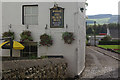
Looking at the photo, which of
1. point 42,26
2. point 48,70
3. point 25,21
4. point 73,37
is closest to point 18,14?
point 25,21

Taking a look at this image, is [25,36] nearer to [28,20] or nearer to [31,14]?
[28,20]

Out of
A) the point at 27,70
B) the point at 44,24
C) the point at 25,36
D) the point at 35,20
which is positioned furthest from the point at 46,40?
the point at 27,70

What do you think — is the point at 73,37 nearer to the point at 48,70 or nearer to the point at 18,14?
the point at 18,14

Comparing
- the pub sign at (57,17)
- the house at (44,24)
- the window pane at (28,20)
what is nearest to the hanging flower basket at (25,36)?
the house at (44,24)

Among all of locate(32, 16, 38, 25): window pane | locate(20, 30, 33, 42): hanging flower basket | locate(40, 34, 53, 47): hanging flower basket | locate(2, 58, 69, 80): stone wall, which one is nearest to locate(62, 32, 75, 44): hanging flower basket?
locate(40, 34, 53, 47): hanging flower basket

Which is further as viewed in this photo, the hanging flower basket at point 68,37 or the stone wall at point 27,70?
the hanging flower basket at point 68,37

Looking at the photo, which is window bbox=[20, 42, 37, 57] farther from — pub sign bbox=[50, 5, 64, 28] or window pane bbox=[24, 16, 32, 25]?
pub sign bbox=[50, 5, 64, 28]

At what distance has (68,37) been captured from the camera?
9156 millimetres

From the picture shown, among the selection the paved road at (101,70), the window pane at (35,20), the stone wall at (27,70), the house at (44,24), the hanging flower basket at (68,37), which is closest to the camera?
the stone wall at (27,70)

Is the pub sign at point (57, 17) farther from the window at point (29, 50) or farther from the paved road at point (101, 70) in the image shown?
the paved road at point (101, 70)

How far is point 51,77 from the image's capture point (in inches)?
239

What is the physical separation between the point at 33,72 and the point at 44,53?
4.29 m

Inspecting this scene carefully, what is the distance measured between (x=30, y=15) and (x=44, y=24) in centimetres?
79

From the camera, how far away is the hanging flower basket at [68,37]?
29.8 feet
